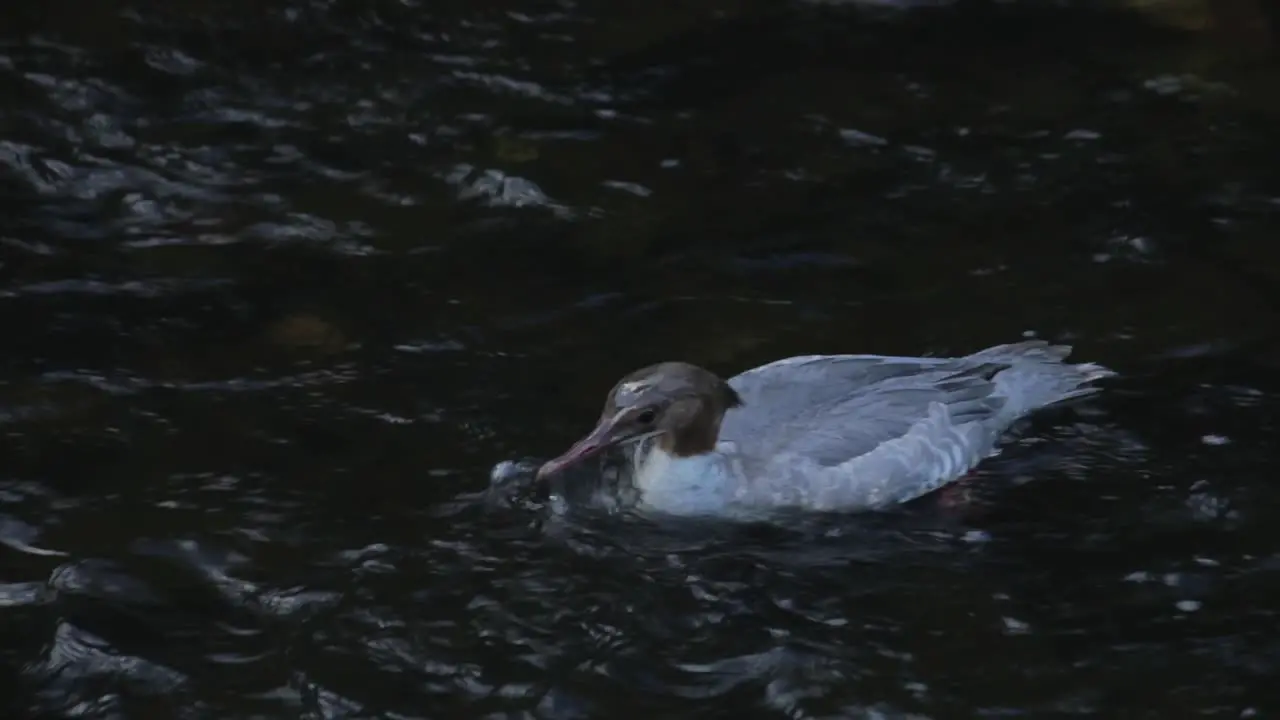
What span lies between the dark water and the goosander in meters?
0.15

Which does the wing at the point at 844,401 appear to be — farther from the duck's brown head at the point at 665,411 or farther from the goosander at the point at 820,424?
the duck's brown head at the point at 665,411

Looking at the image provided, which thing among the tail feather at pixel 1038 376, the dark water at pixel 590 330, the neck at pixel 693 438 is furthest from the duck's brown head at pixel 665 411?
the tail feather at pixel 1038 376

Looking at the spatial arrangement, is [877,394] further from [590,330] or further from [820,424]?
[590,330]

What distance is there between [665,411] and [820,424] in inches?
31.2

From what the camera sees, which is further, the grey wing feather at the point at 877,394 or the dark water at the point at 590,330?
the grey wing feather at the point at 877,394

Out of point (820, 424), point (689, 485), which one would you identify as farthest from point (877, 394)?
point (689, 485)

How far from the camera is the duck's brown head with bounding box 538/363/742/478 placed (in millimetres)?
8641

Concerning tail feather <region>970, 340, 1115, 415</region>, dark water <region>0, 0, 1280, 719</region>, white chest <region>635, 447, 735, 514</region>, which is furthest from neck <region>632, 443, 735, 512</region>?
tail feather <region>970, 340, 1115, 415</region>

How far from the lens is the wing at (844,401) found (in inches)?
356

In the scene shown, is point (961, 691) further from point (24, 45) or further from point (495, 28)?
point (24, 45)

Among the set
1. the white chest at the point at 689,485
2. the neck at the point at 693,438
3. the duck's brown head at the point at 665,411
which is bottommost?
the white chest at the point at 689,485

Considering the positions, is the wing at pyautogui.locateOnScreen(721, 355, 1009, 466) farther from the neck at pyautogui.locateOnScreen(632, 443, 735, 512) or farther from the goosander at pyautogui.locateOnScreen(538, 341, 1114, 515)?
the neck at pyautogui.locateOnScreen(632, 443, 735, 512)

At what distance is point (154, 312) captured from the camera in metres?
Answer: 9.91

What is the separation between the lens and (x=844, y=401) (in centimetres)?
917
